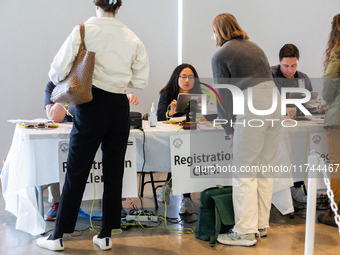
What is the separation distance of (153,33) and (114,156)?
102 inches

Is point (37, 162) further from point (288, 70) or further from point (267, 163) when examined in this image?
point (288, 70)

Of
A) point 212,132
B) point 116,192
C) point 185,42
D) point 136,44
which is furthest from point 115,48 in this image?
point 185,42

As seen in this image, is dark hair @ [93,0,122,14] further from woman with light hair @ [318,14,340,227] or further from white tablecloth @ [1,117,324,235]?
woman with light hair @ [318,14,340,227]

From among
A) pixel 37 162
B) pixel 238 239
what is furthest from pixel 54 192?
pixel 238 239

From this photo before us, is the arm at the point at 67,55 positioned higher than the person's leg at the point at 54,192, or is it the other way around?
the arm at the point at 67,55

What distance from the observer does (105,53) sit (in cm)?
187

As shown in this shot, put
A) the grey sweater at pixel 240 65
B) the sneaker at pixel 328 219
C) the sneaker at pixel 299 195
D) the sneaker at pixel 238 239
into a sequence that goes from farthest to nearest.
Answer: the sneaker at pixel 299 195
the sneaker at pixel 328 219
the sneaker at pixel 238 239
the grey sweater at pixel 240 65

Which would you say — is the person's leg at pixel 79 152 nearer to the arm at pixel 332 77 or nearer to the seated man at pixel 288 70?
the arm at pixel 332 77

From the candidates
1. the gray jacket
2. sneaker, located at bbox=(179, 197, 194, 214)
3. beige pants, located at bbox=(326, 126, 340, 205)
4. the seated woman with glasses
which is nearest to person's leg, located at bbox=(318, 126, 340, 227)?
beige pants, located at bbox=(326, 126, 340, 205)

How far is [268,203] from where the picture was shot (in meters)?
2.29

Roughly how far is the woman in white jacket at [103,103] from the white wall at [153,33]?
2.16 meters

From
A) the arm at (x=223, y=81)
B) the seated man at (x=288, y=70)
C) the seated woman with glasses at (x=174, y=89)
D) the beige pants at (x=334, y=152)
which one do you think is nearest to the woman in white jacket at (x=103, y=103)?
the arm at (x=223, y=81)

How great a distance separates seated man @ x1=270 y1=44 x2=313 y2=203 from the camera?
306 cm

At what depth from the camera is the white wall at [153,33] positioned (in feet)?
12.4
